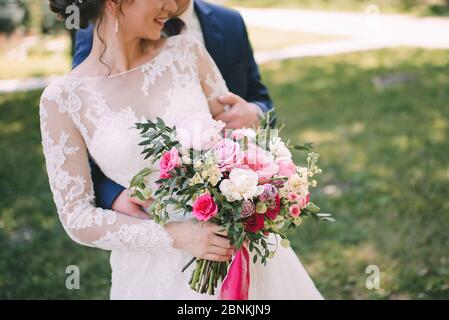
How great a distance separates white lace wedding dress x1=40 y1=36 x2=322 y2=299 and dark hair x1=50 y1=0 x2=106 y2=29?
278mm

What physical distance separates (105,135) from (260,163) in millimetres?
736

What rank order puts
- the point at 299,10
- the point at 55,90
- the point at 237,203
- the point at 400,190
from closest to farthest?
the point at 237,203
the point at 55,90
the point at 400,190
the point at 299,10

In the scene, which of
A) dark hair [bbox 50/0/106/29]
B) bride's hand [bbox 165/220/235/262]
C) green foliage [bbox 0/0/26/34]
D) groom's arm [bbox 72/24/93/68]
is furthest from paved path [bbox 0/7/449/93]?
bride's hand [bbox 165/220/235/262]

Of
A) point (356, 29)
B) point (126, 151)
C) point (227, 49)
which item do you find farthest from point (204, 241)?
point (356, 29)

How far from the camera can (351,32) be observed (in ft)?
40.9

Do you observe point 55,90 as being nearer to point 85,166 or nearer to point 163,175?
point 85,166

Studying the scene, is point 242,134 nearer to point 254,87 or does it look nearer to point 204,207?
point 204,207

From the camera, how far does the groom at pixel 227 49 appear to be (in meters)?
2.80

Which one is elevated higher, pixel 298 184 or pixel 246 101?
pixel 246 101

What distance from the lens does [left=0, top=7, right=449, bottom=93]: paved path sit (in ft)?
34.8

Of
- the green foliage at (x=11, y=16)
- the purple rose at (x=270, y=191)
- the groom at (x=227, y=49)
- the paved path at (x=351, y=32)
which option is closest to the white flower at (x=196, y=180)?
the purple rose at (x=270, y=191)

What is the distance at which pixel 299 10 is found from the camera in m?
16.5

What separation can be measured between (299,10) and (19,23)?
7.66 metres
